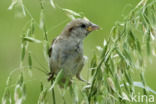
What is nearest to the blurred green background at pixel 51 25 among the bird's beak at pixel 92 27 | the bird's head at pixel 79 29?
the bird's head at pixel 79 29

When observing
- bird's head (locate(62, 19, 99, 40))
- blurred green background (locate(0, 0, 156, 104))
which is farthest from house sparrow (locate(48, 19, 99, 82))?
blurred green background (locate(0, 0, 156, 104))

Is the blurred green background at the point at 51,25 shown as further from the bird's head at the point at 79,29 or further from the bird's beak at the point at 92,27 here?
the bird's beak at the point at 92,27

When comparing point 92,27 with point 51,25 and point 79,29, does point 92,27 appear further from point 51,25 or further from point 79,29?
point 51,25

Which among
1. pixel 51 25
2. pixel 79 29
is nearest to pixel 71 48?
pixel 79 29

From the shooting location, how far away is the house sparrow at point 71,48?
6.72 feet

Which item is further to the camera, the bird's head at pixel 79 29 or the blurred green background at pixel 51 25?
the blurred green background at pixel 51 25

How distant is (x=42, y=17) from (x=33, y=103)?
6.60 feet

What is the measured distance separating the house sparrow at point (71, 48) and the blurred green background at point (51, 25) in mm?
1746

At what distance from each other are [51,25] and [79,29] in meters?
2.70

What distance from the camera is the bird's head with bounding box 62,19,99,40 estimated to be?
211 cm

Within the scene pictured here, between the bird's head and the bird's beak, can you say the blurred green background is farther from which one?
the bird's beak

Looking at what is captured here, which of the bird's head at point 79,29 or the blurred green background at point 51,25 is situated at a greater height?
the blurred green background at point 51,25

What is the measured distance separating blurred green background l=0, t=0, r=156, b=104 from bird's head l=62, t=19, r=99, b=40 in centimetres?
174

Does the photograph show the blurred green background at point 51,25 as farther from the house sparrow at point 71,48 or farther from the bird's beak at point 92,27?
the bird's beak at point 92,27
